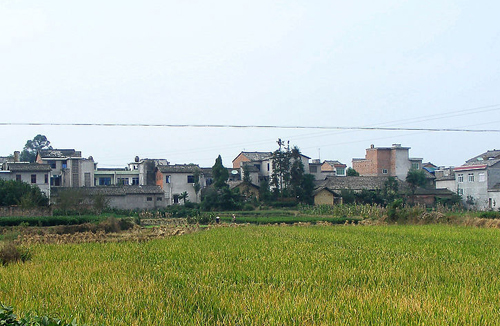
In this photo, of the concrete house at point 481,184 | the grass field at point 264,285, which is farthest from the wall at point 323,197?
the grass field at point 264,285

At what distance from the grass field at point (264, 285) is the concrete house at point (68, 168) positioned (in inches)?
1545

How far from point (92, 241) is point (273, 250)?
8.50 m

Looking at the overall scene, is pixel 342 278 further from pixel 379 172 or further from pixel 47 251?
pixel 379 172

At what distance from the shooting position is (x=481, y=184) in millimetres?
47688

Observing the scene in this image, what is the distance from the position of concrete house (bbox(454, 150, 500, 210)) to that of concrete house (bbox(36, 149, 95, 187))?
3686 centimetres

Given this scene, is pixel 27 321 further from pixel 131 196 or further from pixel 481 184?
pixel 481 184

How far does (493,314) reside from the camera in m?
6.73

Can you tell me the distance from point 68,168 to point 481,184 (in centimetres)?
3945

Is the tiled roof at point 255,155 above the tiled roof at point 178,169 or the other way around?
above

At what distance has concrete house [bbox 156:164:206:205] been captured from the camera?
51.4 meters

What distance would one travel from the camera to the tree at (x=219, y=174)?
4962 centimetres

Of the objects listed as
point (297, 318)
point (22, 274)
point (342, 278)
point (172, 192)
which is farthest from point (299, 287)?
point (172, 192)

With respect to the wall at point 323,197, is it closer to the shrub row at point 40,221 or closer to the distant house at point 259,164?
the distant house at point 259,164

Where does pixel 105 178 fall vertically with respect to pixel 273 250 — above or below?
above
